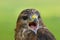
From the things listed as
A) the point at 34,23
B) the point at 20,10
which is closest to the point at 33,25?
the point at 34,23

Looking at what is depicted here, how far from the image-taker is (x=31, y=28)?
1684 mm

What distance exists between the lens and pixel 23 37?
67.4 inches

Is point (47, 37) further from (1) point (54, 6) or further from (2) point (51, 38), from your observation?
(1) point (54, 6)

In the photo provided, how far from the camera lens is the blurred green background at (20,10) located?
2.42m

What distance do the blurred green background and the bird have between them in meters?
0.62

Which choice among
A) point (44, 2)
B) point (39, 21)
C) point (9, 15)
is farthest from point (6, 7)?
point (39, 21)

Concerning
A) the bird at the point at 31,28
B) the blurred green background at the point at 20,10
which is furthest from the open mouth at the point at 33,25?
the blurred green background at the point at 20,10

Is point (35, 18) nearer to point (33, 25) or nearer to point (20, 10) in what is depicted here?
point (33, 25)

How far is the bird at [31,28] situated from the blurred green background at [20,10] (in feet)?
2.05

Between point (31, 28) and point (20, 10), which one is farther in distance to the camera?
point (20, 10)

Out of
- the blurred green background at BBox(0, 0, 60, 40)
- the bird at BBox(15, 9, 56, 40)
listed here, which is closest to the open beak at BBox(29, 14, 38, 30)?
the bird at BBox(15, 9, 56, 40)

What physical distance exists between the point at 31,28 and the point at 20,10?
74cm

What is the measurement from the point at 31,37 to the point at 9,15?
796 millimetres

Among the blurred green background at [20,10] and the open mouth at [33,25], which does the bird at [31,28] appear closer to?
the open mouth at [33,25]
